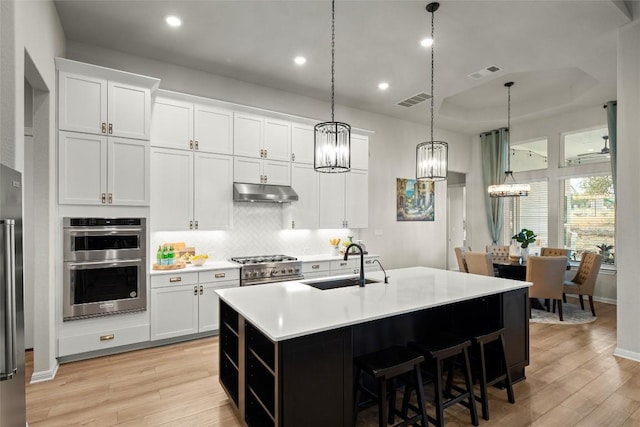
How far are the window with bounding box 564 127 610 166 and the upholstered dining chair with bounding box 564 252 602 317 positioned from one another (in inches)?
83.2

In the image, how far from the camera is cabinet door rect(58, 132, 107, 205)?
11.0 feet

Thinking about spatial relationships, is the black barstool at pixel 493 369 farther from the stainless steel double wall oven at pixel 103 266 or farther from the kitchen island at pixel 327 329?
the stainless steel double wall oven at pixel 103 266

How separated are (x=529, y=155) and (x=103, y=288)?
7893 mm

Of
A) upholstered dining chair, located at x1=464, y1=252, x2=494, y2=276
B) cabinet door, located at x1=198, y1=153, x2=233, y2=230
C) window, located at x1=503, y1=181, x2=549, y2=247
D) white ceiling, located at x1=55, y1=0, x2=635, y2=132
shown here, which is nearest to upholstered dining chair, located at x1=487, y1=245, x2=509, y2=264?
window, located at x1=503, y1=181, x2=549, y2=247

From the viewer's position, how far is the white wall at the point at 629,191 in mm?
3592

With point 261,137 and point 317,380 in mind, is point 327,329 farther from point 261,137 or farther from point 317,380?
point 261,137

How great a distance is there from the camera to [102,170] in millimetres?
3561

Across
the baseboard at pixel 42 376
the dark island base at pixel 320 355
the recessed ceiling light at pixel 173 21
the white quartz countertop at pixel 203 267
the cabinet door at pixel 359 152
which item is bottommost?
the baseboard at pixel 42 376

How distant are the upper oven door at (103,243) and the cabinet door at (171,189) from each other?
334 millimetres

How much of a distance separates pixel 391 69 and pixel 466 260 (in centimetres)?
319

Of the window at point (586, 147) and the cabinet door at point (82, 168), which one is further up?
the window at point (586, 147)

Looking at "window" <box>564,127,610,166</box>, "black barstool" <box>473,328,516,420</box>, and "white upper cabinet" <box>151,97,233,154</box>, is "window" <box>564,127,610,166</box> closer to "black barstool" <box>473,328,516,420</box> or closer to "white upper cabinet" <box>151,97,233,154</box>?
"black barstool" <box>473,328,516,420</box>

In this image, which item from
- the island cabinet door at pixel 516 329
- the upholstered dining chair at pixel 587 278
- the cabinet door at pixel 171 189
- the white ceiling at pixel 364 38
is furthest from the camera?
the upholstered dining chair at pixel 587 278

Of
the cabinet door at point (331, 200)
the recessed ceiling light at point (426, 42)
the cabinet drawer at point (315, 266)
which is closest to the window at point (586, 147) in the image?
the recessed ceiling light at point (426, 42)
